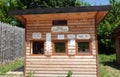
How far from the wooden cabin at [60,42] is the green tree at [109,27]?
17.7m

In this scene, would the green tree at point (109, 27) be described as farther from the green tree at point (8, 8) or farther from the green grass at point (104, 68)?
the green tree at point (8, 8)

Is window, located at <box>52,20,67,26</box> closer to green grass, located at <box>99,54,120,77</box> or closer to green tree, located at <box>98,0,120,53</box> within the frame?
green grass, located at <box>99,54,120,77</box>

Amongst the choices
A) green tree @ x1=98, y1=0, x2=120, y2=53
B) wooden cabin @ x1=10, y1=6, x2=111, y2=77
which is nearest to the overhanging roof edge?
wooden cabin @ x1=10, y1=6, x2=111, y2=77

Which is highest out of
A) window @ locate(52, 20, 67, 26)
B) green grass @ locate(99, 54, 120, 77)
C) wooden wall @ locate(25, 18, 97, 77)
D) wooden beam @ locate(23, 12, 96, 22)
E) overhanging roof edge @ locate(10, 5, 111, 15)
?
overhanging roof edge @ locate(10, 5, 111, 15)

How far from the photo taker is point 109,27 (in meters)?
32.0

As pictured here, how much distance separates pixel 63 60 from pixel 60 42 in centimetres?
86

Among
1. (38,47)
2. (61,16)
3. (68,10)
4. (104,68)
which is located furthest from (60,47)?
(104,68)

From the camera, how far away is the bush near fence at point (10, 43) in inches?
827

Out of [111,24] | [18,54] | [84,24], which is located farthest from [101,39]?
[84,24]

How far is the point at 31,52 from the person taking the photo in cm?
1454

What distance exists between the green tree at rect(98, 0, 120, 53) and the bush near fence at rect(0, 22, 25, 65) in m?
9.60

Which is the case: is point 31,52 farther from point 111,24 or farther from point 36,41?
point 111,24

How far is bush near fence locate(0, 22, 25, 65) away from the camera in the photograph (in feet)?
68.9

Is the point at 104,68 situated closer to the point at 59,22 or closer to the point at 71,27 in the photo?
the point at 71,27
